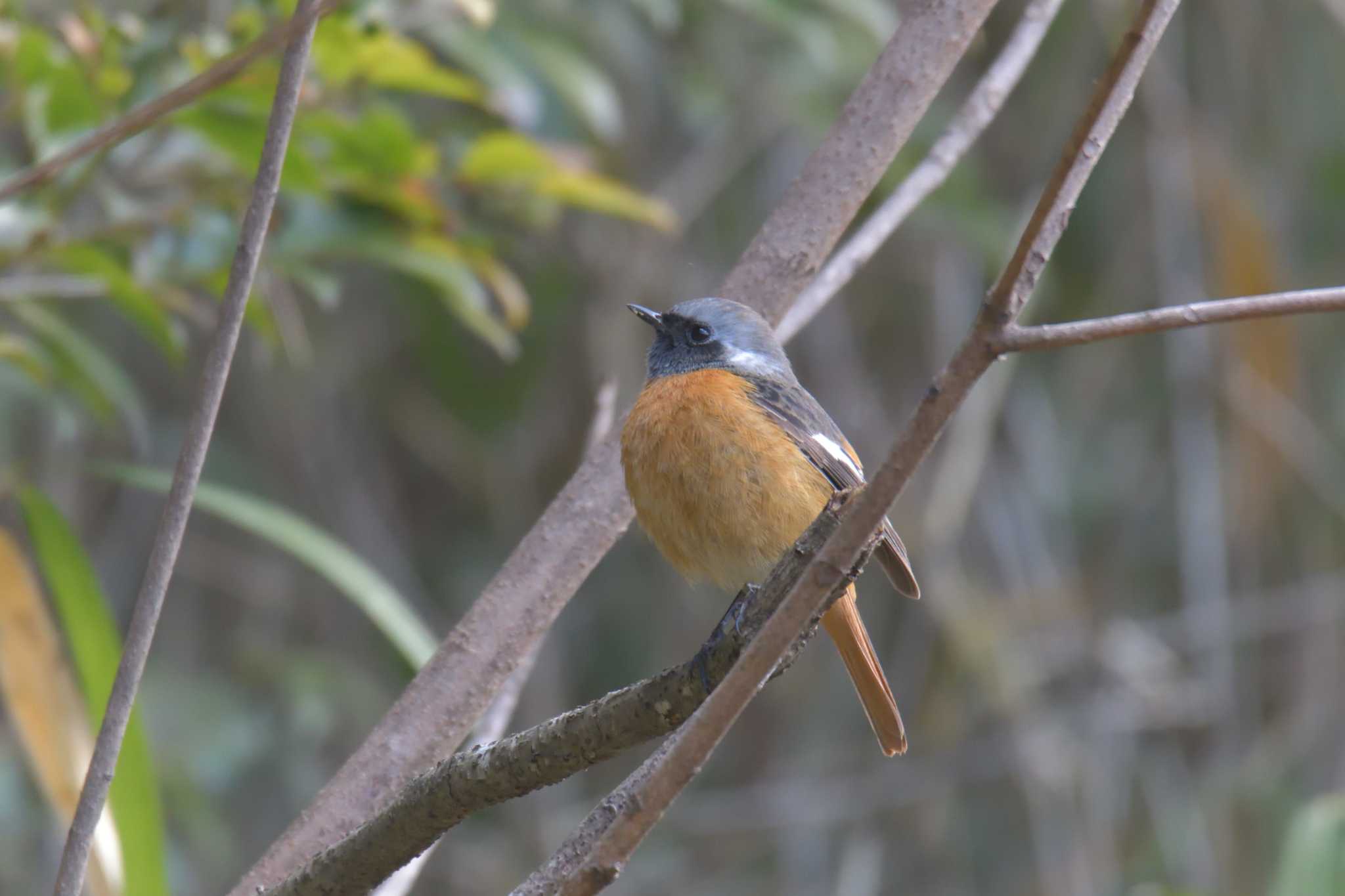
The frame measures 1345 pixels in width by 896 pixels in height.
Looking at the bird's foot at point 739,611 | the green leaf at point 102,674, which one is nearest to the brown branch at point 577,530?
the green leaf at point 102,674

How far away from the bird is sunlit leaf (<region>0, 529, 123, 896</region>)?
106 cm

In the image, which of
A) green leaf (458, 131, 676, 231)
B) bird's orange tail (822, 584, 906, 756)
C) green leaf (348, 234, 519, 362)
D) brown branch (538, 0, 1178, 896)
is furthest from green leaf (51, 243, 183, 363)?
brown branch (538, 0, 1178, 896)

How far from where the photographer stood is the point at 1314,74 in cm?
534

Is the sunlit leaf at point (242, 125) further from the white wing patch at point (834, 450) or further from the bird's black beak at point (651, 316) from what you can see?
the white wing patch at point (834, 450)

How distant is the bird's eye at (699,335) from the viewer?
3188mm

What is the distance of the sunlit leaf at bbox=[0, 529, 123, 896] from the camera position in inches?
94.9

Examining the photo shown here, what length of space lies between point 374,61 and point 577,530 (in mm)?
1106

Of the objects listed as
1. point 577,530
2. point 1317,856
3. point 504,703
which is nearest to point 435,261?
point 577,530

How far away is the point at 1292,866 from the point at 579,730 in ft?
6.95

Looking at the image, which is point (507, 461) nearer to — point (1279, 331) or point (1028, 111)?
point (1028, 111)

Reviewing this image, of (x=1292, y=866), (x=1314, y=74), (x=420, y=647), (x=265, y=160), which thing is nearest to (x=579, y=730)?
(x=265, y=160)

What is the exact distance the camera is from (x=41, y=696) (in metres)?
2.49

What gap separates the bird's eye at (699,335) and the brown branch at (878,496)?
175cm

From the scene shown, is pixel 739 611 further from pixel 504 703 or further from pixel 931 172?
pixel 931 172
